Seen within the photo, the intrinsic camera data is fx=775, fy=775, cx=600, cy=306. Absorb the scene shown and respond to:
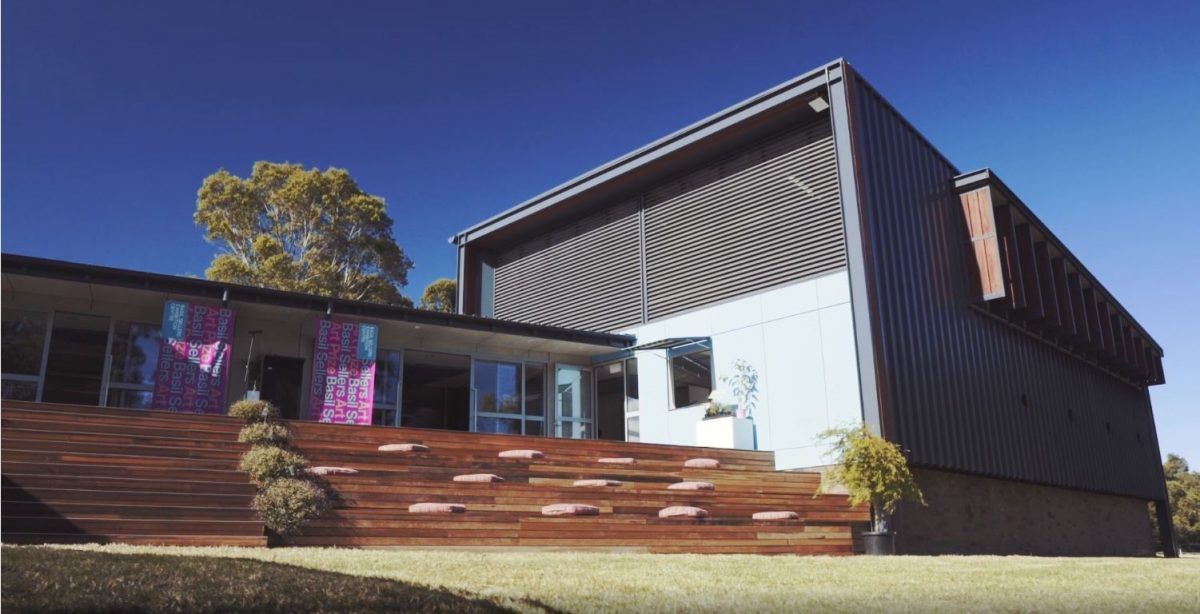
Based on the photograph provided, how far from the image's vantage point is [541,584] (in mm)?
4723

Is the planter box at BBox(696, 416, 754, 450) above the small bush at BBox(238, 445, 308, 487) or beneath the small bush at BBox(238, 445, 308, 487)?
above

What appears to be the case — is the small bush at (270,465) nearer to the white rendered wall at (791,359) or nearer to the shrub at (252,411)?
the shrub at (252,411)

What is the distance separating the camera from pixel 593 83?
62.4 feet

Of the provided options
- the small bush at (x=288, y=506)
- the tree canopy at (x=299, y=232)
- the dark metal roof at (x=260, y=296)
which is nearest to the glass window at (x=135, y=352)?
the dark metal roof at (x=260, y=296)

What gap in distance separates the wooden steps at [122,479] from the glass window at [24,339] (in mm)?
4699

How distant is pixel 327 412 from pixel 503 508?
229 inches

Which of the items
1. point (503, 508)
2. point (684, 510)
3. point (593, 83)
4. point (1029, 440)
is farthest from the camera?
point (593, 83)

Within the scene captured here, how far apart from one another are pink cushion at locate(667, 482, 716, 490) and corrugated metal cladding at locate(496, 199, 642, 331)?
21.8 feet

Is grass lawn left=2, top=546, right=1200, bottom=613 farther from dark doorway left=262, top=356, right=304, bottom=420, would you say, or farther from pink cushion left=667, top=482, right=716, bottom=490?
dark doorway left=262, top=356, right=304, bottom=420

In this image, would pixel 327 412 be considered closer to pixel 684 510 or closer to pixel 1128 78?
pixel 684 510

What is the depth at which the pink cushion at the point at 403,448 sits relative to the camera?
938 cm

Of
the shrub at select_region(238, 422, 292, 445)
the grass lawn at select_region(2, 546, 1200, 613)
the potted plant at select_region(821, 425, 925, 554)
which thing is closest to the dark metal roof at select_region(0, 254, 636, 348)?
the shrub at select_region(238, 422, 292, 445)

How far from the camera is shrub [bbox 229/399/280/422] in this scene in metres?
9.39

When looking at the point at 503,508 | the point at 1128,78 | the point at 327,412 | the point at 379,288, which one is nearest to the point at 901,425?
the point at 503,508
